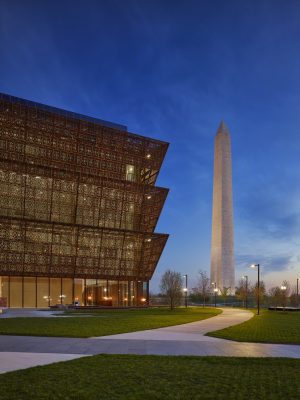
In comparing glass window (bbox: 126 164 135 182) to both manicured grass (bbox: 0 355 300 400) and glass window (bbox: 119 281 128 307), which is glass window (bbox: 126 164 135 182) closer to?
glass window (bbox: 119 281 128 307)

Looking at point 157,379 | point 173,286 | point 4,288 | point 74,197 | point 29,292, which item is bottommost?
point 29,292

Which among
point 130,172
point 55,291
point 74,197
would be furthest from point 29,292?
point 130,172

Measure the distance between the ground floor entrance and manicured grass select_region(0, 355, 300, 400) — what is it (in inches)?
1890

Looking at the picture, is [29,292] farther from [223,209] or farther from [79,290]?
[223,209]

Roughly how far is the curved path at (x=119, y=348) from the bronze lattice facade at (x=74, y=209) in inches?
1670

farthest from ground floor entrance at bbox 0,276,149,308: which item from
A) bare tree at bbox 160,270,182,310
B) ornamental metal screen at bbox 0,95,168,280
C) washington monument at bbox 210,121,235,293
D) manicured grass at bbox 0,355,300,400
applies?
manicured grass at bbox 0,355,300,400

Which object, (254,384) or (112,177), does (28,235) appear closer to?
(112,177)

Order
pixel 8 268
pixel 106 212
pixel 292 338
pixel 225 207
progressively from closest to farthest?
pixel 292 338, pixel 8 268, pixel 106 212, pixel 225 207

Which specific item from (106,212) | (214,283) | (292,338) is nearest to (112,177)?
(106,212)

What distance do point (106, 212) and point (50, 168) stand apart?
11.4 metres

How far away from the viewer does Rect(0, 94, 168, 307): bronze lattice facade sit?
62.2 metres

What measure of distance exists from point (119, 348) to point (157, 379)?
6088mm

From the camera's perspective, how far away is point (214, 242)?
283ft

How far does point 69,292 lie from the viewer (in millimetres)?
67500
